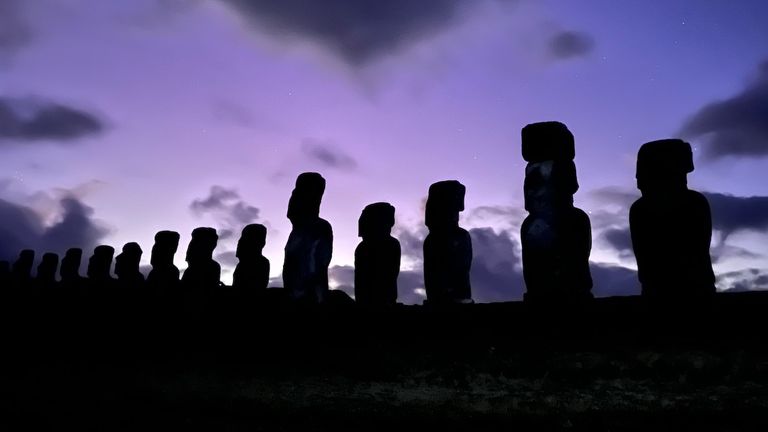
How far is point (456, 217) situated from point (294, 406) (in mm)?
1850

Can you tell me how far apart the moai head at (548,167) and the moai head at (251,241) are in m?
3.46

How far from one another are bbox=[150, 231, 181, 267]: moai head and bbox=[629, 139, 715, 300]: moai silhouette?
7.03 meters

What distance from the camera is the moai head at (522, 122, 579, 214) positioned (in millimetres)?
4105

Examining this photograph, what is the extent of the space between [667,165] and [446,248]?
65.7 inches

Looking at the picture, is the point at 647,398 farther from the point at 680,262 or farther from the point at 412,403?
the point at 412,403

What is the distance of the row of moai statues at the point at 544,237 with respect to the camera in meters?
3.65

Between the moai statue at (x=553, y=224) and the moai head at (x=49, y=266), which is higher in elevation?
the moai head at (x=49, y=266)

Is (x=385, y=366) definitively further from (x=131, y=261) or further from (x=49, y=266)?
(x=49, y=266)

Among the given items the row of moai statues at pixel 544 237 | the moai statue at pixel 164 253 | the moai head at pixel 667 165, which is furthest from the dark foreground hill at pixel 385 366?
the moai statue at pixel 164 253

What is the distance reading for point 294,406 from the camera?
4137mm

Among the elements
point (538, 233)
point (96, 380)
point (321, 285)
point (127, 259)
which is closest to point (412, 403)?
point (538, 233)

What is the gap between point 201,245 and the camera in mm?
7547

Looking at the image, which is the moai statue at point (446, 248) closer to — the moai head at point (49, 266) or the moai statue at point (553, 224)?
the moai statue at point (553, 224)

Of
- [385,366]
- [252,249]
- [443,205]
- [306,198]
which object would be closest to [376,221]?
[306,198]
